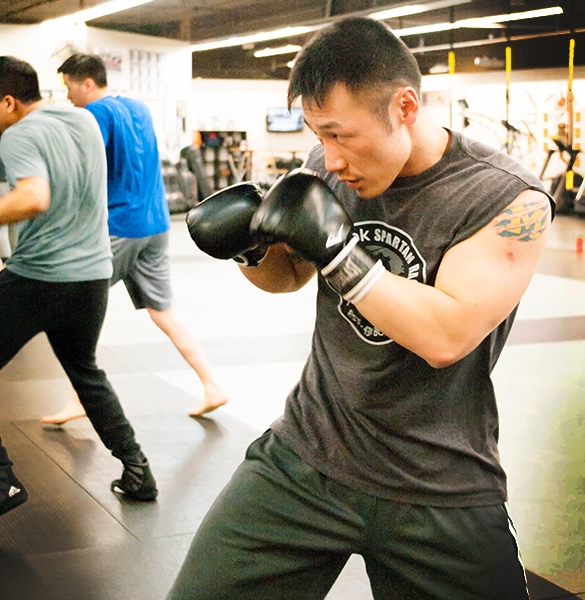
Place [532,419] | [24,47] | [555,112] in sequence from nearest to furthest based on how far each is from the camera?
[532,419] < [24,47] < [555,112]

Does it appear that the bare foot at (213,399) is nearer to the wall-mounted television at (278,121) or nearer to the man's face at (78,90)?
the man's face at (78,90)

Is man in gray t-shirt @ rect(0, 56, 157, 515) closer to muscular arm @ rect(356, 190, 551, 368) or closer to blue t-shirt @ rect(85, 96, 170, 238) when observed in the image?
blue t-shirt @ rect(85, 96, 170, 238)

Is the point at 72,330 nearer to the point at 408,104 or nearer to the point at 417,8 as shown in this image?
the point at 408,104

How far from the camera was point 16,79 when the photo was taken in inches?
107

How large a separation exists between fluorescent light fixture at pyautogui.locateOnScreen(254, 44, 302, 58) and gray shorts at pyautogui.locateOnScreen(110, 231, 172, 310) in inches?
546

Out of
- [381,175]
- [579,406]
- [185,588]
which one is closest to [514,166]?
[381,175]

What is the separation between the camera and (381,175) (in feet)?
4.28

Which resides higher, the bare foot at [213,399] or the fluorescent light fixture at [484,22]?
the fluorescent light fixture at [484,22]

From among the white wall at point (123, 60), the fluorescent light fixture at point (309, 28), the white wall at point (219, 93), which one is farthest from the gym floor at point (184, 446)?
the white wall at point (219, 93)

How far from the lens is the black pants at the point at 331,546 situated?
51.9 inches

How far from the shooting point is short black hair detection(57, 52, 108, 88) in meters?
3.55

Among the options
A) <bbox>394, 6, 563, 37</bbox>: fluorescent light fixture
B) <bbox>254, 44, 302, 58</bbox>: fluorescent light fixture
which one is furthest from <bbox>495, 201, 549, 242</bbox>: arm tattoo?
<bbox>254, 44, 302, 58</bbox>: fluorescent light fixture

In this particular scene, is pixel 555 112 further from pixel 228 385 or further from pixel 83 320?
pixel 83 320

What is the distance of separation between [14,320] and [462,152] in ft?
5.52
